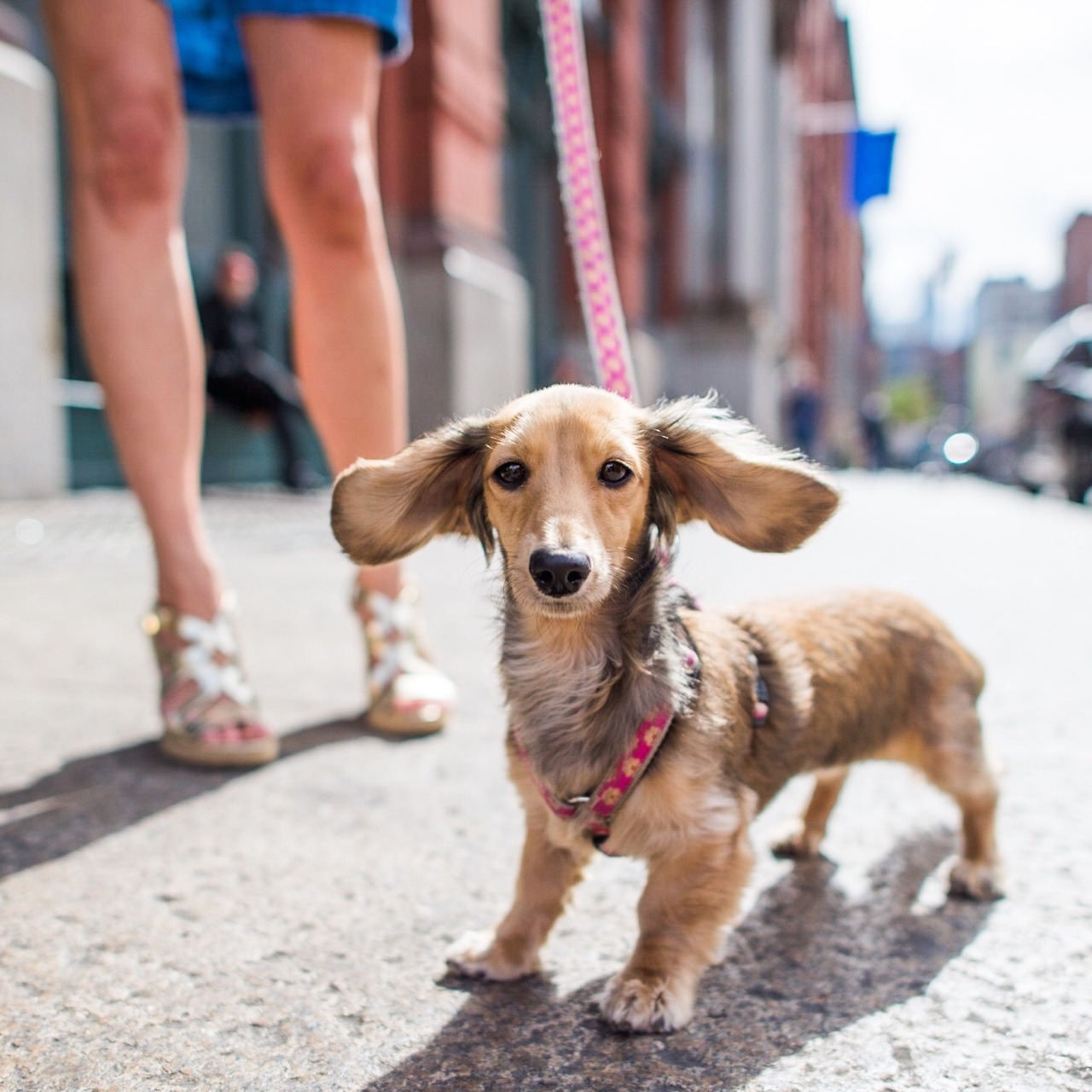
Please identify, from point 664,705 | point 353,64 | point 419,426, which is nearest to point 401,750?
point 664,705

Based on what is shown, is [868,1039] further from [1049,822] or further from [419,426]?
[419,426]

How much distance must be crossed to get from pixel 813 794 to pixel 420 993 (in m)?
0.92

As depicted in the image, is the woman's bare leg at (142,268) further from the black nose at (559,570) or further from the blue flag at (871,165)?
the blue flag at (871,165)

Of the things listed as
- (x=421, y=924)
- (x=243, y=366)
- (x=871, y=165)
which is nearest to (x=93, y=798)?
(x=421, y=924)

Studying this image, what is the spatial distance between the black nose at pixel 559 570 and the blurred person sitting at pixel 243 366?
6.53 m

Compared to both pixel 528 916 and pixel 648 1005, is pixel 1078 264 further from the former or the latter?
pixel 648 1005

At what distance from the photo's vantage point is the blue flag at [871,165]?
24.0m

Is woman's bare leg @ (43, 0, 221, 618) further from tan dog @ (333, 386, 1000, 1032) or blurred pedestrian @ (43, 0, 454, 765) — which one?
tan dog @ (333, 386, 1000, 1032)

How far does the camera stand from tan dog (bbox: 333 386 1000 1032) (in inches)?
62.7

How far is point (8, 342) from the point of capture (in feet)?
18.2

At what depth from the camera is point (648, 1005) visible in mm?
1465

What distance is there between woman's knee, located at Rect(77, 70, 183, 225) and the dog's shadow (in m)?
1.80

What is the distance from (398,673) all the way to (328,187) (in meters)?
1.13

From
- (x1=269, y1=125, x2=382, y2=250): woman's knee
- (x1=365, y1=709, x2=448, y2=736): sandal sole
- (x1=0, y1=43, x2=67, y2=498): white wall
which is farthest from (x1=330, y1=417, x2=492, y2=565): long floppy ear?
(x1=0, y1=43, x2=67, y2=498): white wall
